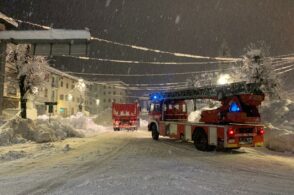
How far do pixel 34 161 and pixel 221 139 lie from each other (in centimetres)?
846

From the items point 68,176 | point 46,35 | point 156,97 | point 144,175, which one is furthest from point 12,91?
point 144,175

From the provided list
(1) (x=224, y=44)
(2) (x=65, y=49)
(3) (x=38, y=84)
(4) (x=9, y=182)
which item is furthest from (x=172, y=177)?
(1) (x=224, y=44)

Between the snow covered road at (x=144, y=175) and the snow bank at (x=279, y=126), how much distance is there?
253 cm

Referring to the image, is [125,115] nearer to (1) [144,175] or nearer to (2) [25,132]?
(2) [25,132]

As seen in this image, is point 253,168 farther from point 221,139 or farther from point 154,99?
point 154,99

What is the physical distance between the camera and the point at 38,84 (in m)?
37.4

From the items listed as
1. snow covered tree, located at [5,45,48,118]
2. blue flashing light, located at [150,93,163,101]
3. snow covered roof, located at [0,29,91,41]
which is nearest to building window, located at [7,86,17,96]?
snow covered tree, located at [5,45,48,118]

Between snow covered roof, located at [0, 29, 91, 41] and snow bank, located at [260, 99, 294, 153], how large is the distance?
11191mm

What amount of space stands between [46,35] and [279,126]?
14.8 metres

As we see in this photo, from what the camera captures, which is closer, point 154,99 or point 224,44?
point 154,99

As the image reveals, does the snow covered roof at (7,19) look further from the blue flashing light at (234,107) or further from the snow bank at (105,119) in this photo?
the snow bank at (105,119)

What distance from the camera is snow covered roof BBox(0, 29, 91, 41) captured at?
19.4 meters

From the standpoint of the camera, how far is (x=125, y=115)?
3781cm

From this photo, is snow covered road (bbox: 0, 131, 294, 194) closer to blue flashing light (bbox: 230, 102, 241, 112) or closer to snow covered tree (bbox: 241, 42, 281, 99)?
blue flashing light (bbox: 230, 102, 241, 112)
